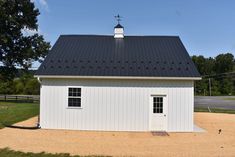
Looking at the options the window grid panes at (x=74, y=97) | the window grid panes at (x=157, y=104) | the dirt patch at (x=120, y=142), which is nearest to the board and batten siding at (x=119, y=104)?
the window grid panes at (x=74, y=97)

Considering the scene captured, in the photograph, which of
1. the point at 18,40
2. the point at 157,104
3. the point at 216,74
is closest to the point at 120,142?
the point at 157,104

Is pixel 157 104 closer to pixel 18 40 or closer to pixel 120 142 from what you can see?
pixel 120 142

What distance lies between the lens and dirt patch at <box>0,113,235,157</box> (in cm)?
1304

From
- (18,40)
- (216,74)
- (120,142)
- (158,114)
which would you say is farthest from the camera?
(216,74)

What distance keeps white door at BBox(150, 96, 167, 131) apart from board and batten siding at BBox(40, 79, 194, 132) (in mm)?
217

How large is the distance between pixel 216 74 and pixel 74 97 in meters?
75.0

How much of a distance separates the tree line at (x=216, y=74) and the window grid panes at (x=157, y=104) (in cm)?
6382

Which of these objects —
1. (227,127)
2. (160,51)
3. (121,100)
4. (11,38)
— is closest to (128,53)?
(160,51)

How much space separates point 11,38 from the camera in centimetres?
4094

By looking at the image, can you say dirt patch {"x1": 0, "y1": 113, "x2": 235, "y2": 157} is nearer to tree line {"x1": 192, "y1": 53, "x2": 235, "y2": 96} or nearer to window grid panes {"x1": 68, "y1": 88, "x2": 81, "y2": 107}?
window grid panes {"x1": 68, "y1": 88, "x2": 81, "y2": 107}

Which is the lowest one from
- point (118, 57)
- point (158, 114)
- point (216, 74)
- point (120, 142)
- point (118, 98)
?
point (120, 142)

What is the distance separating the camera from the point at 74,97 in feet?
→ 63.9

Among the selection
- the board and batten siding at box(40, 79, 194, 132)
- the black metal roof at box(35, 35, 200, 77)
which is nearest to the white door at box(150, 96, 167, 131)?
the board and batten siding at box(40, 79, 194, 132)

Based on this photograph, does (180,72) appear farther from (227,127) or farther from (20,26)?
(20,26)
